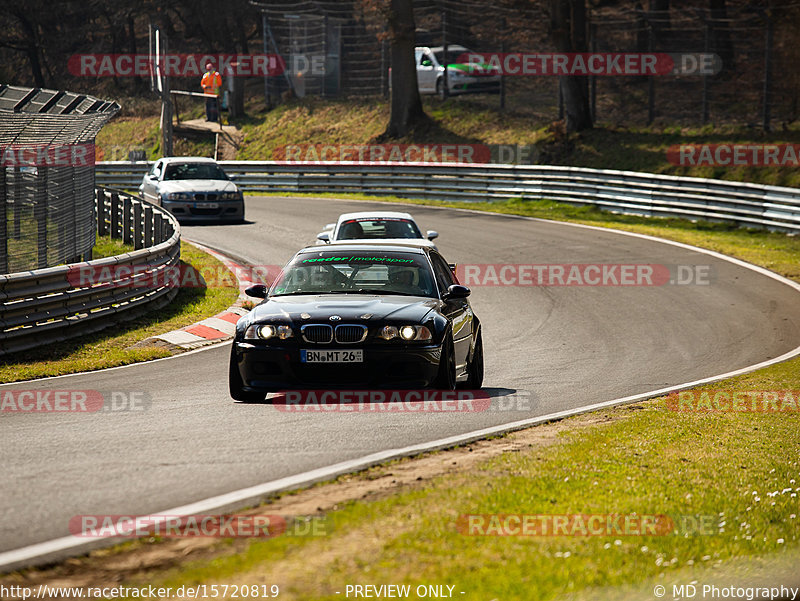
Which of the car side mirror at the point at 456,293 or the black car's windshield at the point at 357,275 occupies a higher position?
the black car's windshield at the point at 357,275

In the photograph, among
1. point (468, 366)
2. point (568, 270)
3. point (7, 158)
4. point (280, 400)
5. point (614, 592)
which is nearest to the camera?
point (614, 592)

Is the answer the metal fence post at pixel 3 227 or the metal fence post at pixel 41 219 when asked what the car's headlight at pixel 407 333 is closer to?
the metal fence post at pixel 3 227

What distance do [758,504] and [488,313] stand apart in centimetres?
1037

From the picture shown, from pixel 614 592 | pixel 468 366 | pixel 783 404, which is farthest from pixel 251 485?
pixel 783 404

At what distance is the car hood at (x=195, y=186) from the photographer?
91.1ft

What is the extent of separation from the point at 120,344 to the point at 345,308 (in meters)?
5.56

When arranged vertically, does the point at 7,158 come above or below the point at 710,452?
above

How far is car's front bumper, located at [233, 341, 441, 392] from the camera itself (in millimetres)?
8891

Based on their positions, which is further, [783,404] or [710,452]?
[783,404]

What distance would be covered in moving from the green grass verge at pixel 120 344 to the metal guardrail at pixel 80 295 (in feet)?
0.47

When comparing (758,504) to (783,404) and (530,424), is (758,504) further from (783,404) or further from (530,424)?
(783,404)

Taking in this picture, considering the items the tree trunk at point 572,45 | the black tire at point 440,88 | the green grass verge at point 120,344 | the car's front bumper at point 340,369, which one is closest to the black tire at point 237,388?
the car's front bumper at point 340,369

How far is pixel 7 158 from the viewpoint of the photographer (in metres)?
13.7

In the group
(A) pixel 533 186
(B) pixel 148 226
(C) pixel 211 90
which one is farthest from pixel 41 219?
(C) pixel 211 90
